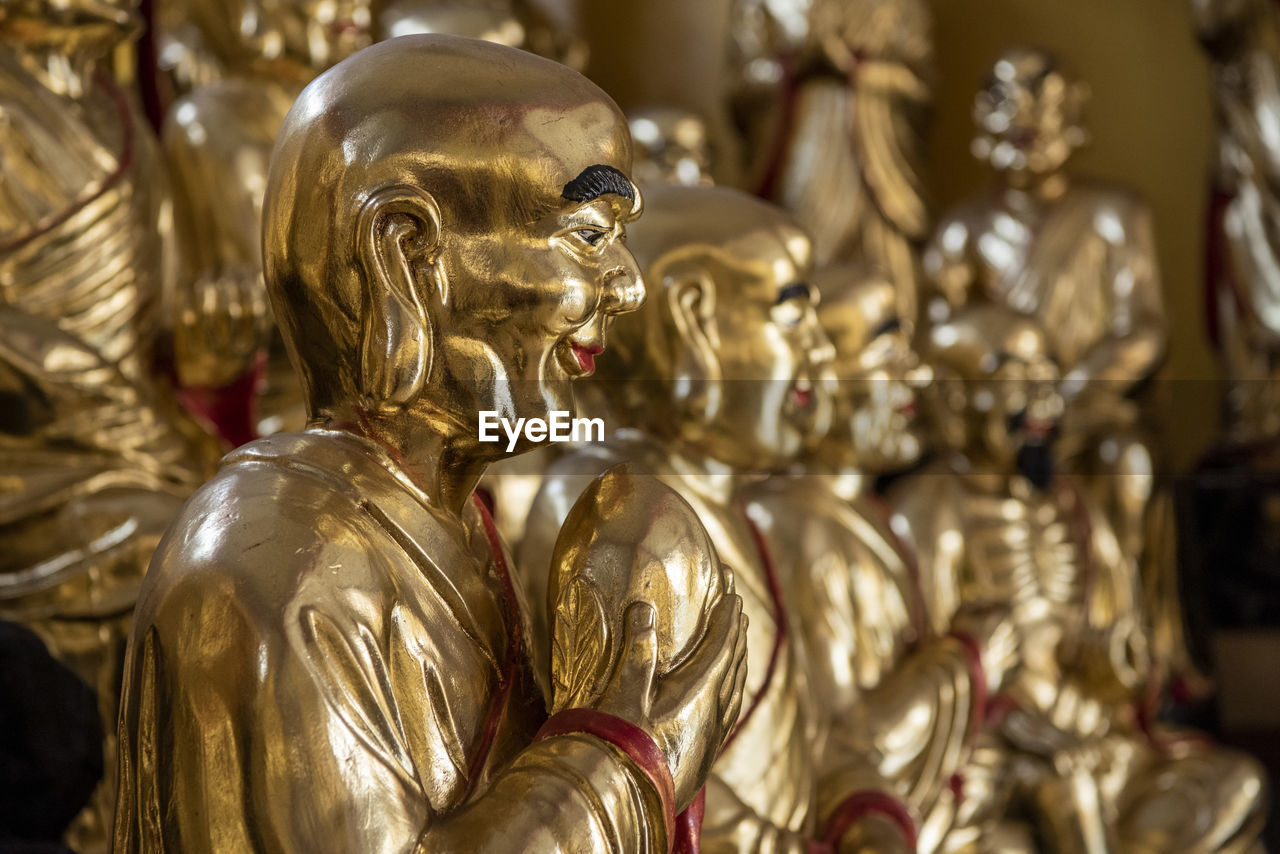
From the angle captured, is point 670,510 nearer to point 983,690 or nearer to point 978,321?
point 983,690

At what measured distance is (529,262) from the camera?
1.05 metres

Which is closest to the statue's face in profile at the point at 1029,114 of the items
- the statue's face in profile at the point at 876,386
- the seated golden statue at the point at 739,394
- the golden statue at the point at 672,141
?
the golden statue at the point at 672,141

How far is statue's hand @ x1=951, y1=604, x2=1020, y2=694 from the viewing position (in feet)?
7.39

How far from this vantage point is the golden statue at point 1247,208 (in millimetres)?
4391

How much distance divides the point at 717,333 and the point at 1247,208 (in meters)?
3.26

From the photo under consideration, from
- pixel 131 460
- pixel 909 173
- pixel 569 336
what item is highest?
pixel 569 336

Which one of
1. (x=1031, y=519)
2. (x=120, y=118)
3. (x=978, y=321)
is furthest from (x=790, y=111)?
(x=120, y=118)

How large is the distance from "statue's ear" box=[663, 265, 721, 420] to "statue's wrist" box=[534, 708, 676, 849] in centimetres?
73

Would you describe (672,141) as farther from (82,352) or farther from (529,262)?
(529,262)

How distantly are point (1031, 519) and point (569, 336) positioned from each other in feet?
6.94

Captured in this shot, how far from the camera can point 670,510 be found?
3.55 ft

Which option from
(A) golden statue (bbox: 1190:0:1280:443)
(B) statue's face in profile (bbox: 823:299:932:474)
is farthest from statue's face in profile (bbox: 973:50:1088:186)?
(B) statue's face in profile (bbox: 823:299:932:474)

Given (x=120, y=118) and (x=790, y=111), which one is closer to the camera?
(x=120, y=118)

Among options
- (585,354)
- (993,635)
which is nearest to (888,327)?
(993,635)
